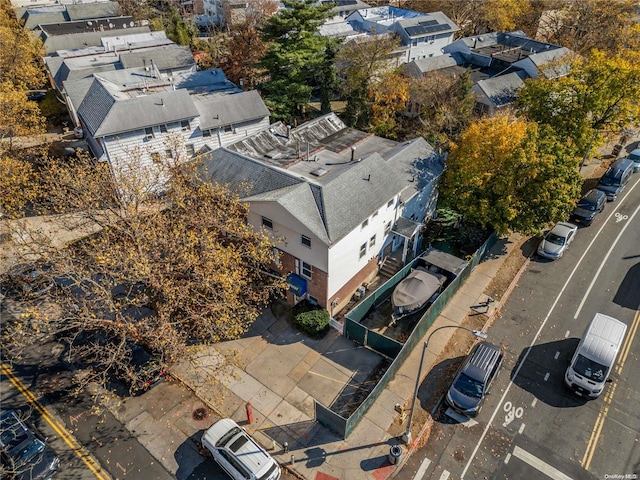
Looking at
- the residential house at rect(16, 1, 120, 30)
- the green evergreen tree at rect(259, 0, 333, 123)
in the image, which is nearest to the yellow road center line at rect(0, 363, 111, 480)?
the green evergreen tree at rect(259, 0, 333, 123)

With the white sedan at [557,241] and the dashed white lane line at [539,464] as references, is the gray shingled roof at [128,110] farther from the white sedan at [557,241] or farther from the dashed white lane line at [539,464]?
the dashed white lane line at [539,464]

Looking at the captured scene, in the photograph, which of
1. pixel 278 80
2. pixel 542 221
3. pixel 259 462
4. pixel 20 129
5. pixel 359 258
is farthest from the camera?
pixel 278 80

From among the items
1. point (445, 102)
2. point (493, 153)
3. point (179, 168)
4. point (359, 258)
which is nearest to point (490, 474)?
point (359, 258)

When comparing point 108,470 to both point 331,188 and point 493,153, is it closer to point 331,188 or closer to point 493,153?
point 331,188

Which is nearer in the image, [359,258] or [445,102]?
[359,258]

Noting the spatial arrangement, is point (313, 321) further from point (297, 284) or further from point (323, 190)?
point (323, 190)

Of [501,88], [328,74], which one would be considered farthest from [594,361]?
[328,74]

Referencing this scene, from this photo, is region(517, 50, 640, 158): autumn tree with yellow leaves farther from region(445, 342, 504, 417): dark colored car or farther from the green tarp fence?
region(445, 342, 504, 417): dark colored car
